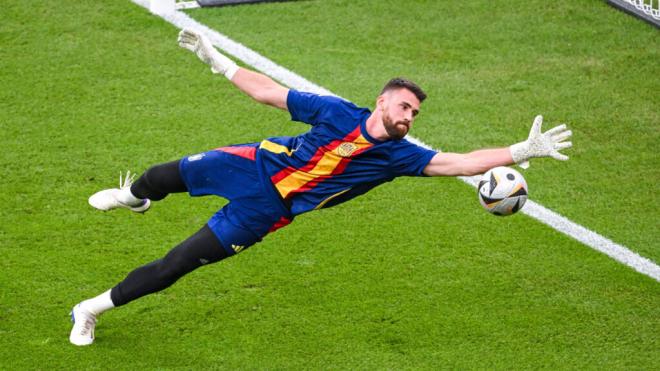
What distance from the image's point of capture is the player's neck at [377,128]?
24.0 feet

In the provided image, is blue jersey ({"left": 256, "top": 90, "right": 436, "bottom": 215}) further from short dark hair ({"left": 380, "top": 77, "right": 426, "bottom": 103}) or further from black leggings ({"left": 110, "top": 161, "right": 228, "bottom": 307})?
black leggings ({"left": 110, "top": 161, "right": 228, "bottom": 307})

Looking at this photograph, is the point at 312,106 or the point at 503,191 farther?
the point at 312,106

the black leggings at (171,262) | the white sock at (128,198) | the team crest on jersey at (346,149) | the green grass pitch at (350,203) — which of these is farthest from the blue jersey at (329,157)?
the white sock at (128,198)

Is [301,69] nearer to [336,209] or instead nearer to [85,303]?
[336,209]

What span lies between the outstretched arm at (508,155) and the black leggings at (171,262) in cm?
152

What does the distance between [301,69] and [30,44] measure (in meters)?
2.93

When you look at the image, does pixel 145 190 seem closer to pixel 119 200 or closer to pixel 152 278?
pixel 119 200

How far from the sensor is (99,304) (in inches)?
305

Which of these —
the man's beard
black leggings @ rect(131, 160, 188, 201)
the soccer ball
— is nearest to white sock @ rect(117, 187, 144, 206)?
black leggings @ rect(131, 160, 188, 201)

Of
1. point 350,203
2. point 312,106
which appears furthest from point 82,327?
point 350,203

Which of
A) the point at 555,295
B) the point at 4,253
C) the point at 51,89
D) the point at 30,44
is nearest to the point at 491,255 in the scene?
the point at 555,295

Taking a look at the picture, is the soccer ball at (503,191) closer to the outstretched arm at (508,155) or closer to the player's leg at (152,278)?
the outstretched arm at (508,155)

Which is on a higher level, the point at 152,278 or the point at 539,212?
the point at 539,212

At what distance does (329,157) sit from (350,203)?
2403mm
